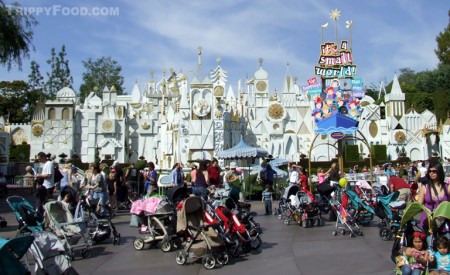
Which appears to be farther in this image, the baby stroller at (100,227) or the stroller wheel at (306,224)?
the stroller wheel at (306,224)

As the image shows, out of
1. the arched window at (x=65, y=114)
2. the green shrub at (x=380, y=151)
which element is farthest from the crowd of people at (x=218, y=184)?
the arched window at (x=65, y=114)

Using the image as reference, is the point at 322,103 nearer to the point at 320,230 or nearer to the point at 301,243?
the point at 320,230

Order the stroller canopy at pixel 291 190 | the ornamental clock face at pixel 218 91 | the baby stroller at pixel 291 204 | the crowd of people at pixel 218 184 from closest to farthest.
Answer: the crowd of people at pixel 218 184, the baby stroller at pixel 291 204, the stroller canopy at pixel 291 190, the ornamental clock face at pixel 218 91

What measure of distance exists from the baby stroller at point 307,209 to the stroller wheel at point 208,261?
15.6 feet

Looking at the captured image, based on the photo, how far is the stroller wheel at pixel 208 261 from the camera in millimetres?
7469

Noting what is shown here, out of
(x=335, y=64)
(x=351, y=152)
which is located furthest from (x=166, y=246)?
(x=351, y=152)

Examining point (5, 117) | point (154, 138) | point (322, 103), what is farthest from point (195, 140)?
point (5, 117)

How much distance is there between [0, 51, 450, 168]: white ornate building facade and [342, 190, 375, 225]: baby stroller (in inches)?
1069

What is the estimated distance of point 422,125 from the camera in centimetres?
4738

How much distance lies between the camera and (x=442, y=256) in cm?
587

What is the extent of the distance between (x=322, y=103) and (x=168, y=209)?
42.2 feet

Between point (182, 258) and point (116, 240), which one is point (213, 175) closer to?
point (116, 240)

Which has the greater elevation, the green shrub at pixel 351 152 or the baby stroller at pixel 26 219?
the green shrub at pixel 351 152

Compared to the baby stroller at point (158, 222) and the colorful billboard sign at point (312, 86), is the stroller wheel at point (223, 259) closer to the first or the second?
the baby stroller at point (158, 222)
